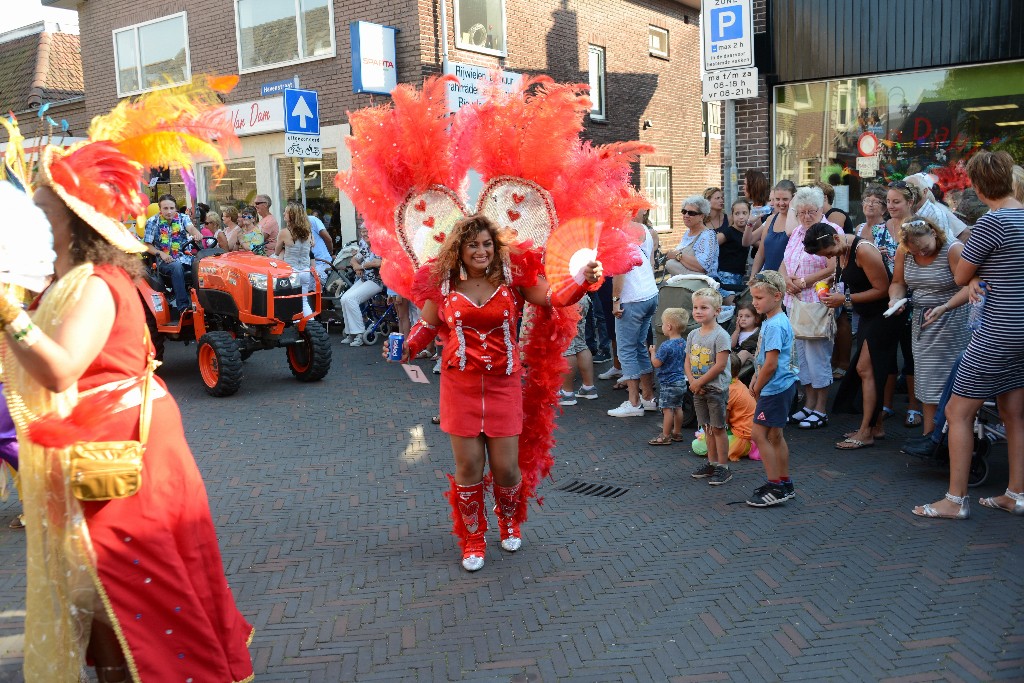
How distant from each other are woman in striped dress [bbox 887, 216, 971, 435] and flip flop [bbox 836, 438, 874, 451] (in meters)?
0.55

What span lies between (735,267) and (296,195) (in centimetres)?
1066

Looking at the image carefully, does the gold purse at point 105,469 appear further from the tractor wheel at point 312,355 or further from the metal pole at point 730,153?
the metal pole at point 730,153

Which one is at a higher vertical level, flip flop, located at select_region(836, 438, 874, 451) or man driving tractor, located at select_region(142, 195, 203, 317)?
man driving tractor, located at select_region(142, 195, 203, 317)

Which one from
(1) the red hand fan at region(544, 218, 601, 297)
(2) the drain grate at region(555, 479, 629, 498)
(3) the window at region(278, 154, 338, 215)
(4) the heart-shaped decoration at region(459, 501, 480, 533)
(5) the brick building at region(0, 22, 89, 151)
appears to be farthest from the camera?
(5) the brick building at region(0, 22, 89, 151)

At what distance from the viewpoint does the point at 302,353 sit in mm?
10039

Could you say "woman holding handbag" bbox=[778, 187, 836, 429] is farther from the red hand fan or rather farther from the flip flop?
the red hand fan

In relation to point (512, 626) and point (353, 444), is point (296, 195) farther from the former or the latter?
point (512, 626)

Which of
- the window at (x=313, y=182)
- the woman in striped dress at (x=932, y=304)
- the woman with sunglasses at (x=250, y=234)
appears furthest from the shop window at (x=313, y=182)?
the woman in striped dress at (x=932, y=304)

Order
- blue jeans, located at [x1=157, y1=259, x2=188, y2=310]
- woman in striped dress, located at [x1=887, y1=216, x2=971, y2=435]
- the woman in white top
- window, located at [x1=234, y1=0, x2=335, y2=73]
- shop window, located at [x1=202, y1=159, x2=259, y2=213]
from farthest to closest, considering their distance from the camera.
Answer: shop window, located at [x1=202, y1=159, x2=259, y2=213]
window, located at [x1=234, y1=0, x2=335, y2=73]
the woman in white top
blue jeans, located at [x1=157, y1=259, x2=188, y2=310]
woman in striped dress, located at [x1=887, y1=216, x2=971, y2=435]

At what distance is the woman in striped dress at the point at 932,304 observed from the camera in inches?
236

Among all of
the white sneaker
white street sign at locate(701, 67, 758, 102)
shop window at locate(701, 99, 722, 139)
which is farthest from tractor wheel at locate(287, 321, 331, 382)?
shop window at locate(701, 99, 722, 139)

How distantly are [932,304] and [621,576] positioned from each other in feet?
10.7

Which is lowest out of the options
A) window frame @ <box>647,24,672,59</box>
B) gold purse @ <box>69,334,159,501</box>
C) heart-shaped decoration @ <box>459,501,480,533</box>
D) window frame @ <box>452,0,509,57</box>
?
heart-shaped decoration @ <box>459,501,480,533</box>

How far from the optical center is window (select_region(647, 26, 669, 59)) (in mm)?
20812
